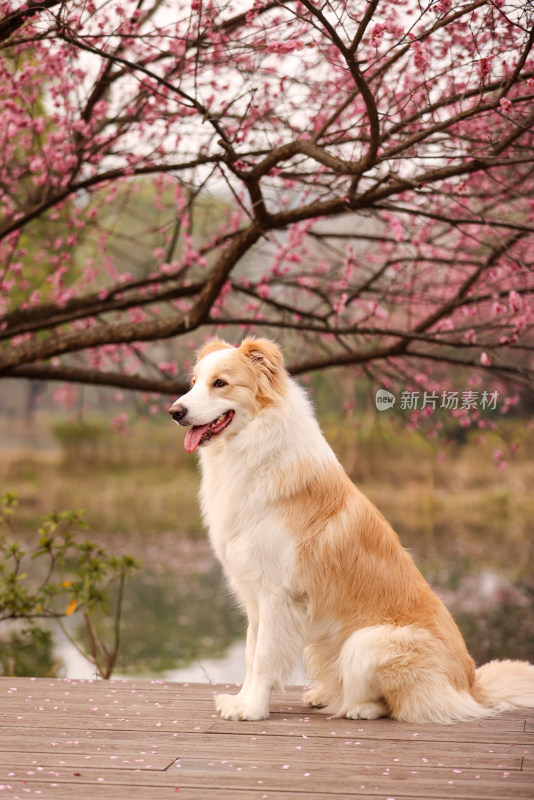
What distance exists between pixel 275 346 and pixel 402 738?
1.31 m

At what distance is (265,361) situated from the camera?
2.87 m

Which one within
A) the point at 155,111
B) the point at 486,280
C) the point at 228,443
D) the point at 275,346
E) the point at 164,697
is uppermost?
the point at 155,111

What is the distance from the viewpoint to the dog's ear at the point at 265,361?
9.43 ft

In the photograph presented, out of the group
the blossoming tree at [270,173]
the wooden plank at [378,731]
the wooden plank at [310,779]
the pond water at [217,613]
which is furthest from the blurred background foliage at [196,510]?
the wooden plank at [310,779]

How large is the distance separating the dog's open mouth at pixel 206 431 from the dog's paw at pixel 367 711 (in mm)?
1002

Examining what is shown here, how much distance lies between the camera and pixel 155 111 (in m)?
4.63

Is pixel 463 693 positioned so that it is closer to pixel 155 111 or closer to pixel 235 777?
pixel 235 777

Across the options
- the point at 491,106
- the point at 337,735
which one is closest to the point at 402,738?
the point at 337,735

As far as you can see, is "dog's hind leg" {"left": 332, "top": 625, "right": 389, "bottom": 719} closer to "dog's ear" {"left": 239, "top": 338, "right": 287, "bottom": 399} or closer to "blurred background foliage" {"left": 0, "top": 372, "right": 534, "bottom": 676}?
"dog's ear" {"left": 239, "top": 338, "right": 287, "bottom": 399}

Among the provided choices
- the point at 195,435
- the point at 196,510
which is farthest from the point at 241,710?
the point at 196,510

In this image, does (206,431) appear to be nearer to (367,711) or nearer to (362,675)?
(362,675)

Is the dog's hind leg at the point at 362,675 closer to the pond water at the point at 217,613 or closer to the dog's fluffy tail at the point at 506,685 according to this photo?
the dog's fluffy tail at the point at 506,685

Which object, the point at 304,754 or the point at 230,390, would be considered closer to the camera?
the point at 304,754

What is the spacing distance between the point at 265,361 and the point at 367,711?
3.92 feet
